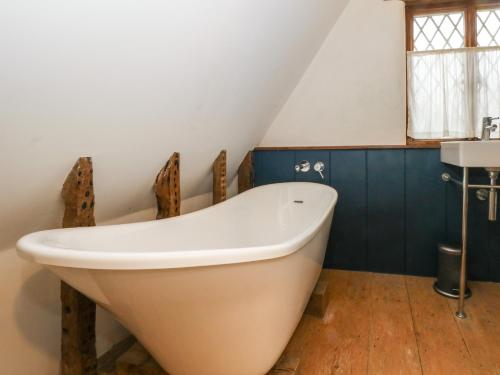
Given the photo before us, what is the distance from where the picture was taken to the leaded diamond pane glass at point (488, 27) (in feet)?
6.70

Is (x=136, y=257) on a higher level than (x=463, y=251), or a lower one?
higher

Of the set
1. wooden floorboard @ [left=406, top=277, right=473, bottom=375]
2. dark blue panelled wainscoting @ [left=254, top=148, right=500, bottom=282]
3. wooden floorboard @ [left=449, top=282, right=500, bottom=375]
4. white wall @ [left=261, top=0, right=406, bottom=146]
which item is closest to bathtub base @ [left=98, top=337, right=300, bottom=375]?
wooden floorboard @ [left=406, top=277, right=473, bottom=375]

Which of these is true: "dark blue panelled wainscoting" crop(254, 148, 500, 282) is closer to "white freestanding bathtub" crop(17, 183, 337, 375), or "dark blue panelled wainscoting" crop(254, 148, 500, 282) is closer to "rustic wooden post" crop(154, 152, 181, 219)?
"rustic wooden post" crop(154, 152, 181, 219)

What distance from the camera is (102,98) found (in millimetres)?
964

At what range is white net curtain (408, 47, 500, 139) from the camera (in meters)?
2.00

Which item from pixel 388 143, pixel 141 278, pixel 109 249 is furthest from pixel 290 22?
pixel 141 278

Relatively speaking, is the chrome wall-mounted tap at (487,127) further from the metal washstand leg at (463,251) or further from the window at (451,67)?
the metal washstand leg at (463,251)

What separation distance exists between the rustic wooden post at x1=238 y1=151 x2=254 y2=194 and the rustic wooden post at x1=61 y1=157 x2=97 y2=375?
1.38 meters

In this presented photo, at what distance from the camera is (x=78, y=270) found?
72 centimetres

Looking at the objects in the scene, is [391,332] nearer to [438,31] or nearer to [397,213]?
[397,213]

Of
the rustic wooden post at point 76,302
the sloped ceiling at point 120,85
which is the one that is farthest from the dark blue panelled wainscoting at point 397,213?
the rustic wooden post at point 76,302

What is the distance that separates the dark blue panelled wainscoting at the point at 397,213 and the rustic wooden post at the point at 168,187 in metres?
1.04

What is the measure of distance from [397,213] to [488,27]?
1.23 m

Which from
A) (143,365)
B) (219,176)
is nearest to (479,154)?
(219,176)
